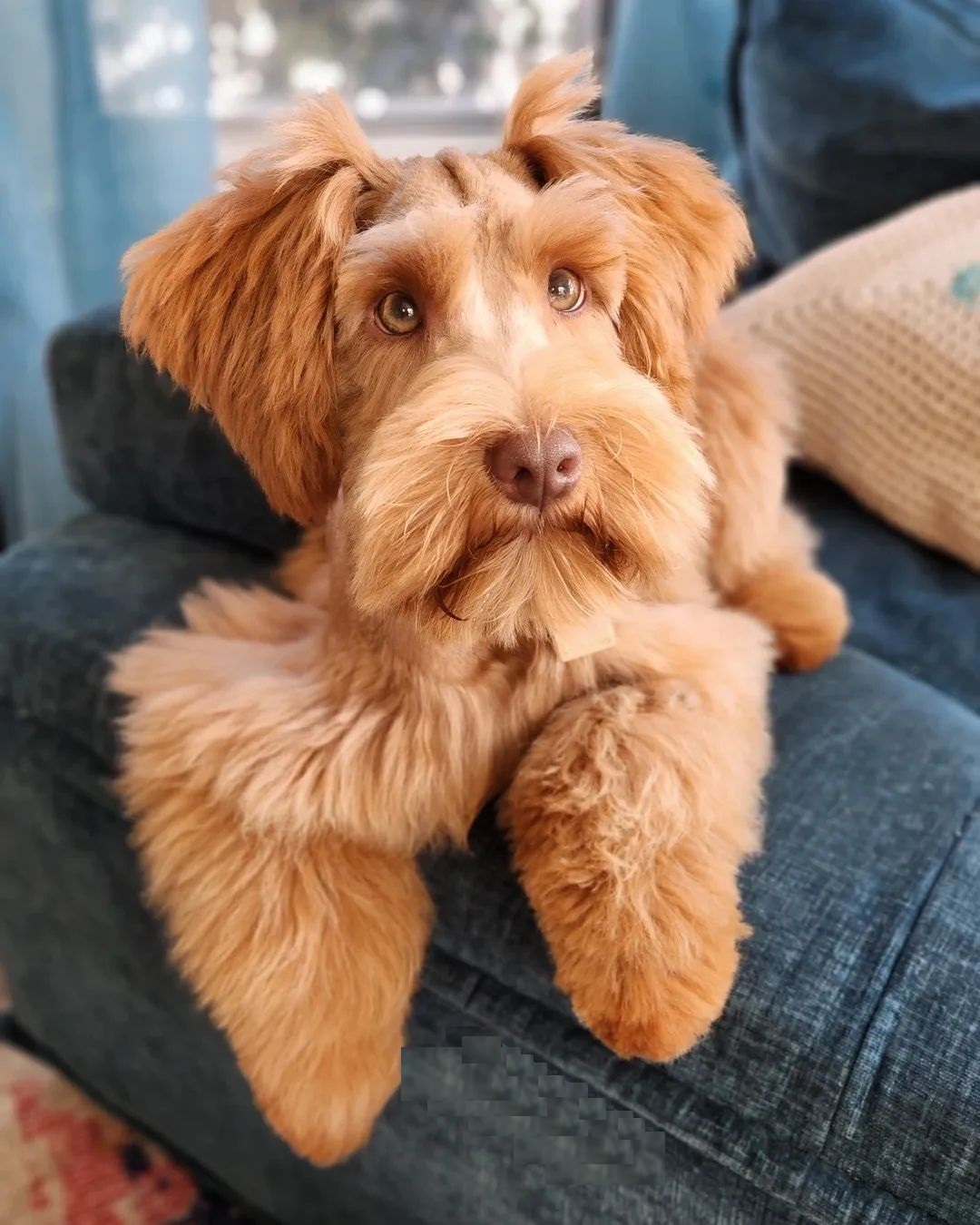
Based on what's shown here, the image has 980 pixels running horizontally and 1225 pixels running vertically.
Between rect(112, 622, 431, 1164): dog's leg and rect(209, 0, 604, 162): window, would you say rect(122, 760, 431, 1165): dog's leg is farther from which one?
rect(209, 0, 604, 162): window

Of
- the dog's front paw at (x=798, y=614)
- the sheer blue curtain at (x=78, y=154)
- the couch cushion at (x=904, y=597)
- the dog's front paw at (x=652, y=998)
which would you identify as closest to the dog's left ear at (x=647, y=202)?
the dog's front paw at (x=798, y=614)

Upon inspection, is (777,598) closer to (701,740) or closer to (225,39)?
(701,740)

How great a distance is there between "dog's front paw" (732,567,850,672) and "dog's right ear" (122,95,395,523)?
1.90ft

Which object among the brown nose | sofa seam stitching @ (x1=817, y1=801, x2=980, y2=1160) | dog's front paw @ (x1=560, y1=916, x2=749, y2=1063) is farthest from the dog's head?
sofa seam stitching @ (x1=817, y1=801, x2=980, y2=1160)

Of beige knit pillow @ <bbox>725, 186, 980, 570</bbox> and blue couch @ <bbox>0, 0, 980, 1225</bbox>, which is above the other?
beige knit pillow @ <bbox>725, 186, 980, 570</bbox>

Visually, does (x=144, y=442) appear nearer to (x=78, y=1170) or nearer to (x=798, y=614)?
(x=798, y=614)

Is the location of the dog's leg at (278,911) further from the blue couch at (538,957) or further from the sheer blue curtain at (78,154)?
the sheer blue curtain at (78,154)

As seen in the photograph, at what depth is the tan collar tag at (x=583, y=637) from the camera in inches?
33.5

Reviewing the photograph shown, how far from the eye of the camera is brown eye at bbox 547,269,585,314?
90 cm

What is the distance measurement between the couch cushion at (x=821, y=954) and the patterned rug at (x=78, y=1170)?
0.56 metres

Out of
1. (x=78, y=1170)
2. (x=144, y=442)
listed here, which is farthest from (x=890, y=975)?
(x=78, y=1170)

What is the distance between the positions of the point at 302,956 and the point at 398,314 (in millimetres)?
577

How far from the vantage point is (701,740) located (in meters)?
0.95

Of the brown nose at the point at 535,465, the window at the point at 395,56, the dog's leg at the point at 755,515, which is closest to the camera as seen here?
the brown nose at the point at 535,465
